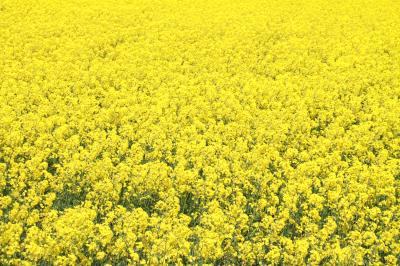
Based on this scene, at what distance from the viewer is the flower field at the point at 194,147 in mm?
7664

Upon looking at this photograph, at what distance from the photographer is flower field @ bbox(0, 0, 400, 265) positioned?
7.66 meters

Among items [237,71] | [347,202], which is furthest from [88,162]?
[237,71]

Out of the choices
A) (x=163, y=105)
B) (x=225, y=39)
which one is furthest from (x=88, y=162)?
(x=225, y=39)

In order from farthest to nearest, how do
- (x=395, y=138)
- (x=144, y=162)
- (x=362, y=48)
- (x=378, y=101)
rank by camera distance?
1. (x=362, y=48)
2. (x=378, y=101)
3. (x=395, y=138)
4. (x=144, y=162)

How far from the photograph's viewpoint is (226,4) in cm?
2520

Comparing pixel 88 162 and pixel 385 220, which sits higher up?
pixel 88 162

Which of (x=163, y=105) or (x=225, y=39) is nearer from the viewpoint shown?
(x=163, y=105)

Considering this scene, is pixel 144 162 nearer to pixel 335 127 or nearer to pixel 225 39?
pixel 335 127

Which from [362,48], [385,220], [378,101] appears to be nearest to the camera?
[385,220]

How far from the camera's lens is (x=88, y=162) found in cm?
966

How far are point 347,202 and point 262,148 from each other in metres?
2.51

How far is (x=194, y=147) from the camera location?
10453mm

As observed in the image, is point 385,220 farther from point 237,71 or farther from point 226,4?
point 226,4

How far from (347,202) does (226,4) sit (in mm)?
18255
